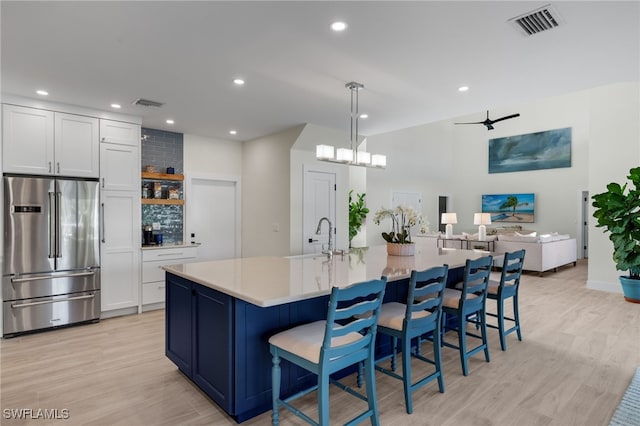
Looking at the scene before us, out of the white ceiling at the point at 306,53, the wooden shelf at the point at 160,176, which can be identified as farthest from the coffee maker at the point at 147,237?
the white ceiling at the point at 306,53

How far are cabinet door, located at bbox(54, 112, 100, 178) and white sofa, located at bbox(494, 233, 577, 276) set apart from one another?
7394 mm

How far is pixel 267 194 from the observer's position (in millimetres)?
5578

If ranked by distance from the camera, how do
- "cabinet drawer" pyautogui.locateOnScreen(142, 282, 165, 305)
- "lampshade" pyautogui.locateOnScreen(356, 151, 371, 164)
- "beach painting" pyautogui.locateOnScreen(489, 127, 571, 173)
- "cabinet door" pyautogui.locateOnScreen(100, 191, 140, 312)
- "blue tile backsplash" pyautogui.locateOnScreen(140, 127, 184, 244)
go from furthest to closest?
1. "beach painting" pyautogui.locateOnScreen(489, 127, 571, 173)
2. "blue tile backsplash" pyautogui.locateOnScreen(140, 127, 184, 244)
3. "cabinet drawer" pyautogui.locateOnScreen(142, 282, 165, 305)
4. "cabinet door" pyautogui.locateOnScreen(100, 191, 140, 312)
5. "lampshade" pyautogui.locateOnScreen(356, 151, 371, 164)

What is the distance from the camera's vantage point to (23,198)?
3795mm

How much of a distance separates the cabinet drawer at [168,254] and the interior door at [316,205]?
162cm

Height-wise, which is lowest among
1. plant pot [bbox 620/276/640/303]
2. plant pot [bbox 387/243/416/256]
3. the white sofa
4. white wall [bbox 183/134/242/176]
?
plant pot [bbox 620/276/640/303]

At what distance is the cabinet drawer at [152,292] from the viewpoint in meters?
4.66

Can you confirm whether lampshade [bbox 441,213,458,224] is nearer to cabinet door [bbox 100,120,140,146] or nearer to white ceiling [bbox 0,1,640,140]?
white ceiling [bbox 0,1,640,140]

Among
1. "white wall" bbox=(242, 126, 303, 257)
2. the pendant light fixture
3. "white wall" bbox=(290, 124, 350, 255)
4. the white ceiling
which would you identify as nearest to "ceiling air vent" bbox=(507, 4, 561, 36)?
the white ceiling

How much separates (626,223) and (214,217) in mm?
5959

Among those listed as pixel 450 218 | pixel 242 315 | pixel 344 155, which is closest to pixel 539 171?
pixel 450 218

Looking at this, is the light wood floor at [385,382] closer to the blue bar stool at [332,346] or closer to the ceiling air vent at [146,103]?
the blue bar stool at [332,346]

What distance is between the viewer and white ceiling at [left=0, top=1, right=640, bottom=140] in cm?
220

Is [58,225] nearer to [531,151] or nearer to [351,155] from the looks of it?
[351,155]
